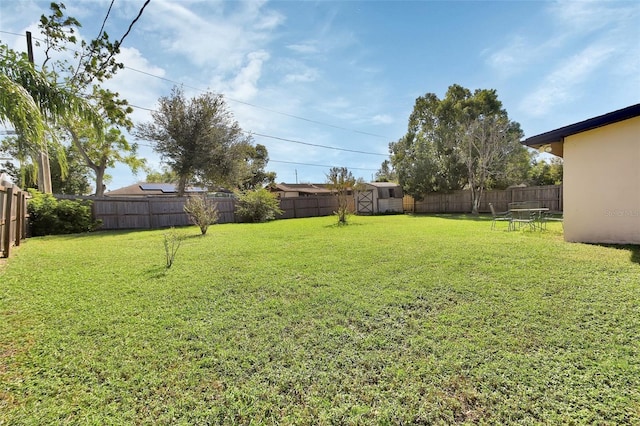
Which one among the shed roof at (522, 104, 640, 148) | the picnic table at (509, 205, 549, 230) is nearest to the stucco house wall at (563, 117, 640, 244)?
the shed roof at (522, 104, 640, 148)

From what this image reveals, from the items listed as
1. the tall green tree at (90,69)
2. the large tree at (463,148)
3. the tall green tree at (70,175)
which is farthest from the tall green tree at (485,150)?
the tall green tree at (70,175)

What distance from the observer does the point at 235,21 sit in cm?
536

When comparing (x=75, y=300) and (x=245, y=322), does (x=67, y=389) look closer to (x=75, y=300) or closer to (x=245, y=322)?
(x=245, y=322)

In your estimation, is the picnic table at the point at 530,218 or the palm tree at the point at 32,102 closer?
the palm tree at the point at 32,102

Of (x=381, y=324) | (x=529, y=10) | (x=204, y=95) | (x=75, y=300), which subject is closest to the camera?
(x=381, y=324)

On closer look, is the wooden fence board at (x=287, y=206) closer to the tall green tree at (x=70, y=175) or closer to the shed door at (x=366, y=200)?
the shed door at (x=366, y=200)

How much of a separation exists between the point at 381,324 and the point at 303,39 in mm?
6712

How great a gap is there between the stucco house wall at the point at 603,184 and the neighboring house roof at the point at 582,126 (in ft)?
0.58

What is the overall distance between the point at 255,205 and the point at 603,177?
13380 mm

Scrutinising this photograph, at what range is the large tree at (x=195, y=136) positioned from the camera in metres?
15.5

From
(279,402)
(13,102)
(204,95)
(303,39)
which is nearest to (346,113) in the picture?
(204,95)

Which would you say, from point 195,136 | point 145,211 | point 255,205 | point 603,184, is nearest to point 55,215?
point 145,211

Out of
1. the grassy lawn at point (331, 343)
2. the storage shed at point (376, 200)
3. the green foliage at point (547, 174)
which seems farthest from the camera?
the green foliage at point (547, 174)

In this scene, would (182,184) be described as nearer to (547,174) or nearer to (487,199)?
(487,199)
